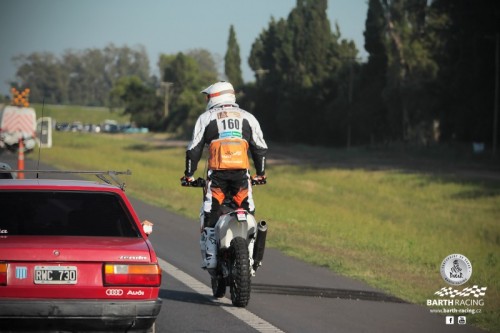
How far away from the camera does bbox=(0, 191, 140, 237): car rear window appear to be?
26.6 ft

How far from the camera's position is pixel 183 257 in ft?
49.2

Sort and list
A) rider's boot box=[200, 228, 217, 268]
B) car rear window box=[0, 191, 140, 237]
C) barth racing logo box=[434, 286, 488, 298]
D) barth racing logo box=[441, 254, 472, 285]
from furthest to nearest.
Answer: barth racing logo box=[441, 254, 472, 285]
barth racing logo box=[434, 286, 488, 298]
rider's boot box=[200, 228, 217, 268]
car rear window box=[0, 191, 140, 237]

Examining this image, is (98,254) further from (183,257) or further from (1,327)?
(183,257)

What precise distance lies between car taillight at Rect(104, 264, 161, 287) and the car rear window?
53 cm

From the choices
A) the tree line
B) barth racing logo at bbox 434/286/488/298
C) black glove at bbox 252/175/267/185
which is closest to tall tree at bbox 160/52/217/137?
the tree line

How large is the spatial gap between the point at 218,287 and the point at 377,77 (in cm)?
7401

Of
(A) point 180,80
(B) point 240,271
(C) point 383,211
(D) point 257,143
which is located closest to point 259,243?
(B) point 240,271

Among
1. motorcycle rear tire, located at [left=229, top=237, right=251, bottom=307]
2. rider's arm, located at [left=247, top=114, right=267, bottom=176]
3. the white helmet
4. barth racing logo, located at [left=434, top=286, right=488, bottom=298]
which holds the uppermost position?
the white helmet

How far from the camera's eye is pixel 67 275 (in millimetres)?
7598

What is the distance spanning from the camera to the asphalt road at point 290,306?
384 inches

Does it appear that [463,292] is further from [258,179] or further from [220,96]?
[220,96]

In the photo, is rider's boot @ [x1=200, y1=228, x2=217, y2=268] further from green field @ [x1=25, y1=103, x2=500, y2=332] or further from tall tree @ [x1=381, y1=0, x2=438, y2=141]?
tall tree @ [x1=381, y1=0, x2=438, y2=141]

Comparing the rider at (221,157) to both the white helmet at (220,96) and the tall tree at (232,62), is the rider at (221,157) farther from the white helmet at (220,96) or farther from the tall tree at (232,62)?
the tall tree at (232,62)

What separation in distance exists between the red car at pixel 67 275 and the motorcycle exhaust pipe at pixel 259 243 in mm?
2613
